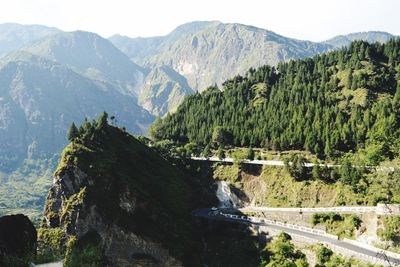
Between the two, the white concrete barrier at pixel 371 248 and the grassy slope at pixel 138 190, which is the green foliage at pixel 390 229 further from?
the grassy slope at pixel 138 190

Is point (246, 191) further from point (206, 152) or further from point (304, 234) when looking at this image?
point (304, 234)

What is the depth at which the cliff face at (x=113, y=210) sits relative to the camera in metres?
87.3

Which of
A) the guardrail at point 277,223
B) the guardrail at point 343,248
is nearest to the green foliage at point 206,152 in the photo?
the guardrail at point 277,223

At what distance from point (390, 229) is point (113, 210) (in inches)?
2038

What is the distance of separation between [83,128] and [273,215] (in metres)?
47.4

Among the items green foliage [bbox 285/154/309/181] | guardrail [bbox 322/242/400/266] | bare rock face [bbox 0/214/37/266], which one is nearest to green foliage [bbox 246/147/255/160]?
green foliage [bbox 285/154/309/181]

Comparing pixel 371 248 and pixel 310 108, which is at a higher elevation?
pixel 310 108

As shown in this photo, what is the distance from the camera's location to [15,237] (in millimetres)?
39156

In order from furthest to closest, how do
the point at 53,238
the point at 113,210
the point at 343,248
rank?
1. the point at 113,210
2. the point at 53,238
3. the point at 343,248

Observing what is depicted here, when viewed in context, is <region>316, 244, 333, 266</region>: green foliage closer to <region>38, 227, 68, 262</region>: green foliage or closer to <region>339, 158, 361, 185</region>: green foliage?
<region>339, 158, 361, 185</region>: green foliage

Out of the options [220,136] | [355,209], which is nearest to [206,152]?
[220,136]

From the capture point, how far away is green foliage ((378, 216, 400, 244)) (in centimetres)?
7325

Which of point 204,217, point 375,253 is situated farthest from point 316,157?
point 375,253

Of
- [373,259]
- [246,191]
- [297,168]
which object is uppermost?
[297,168]
